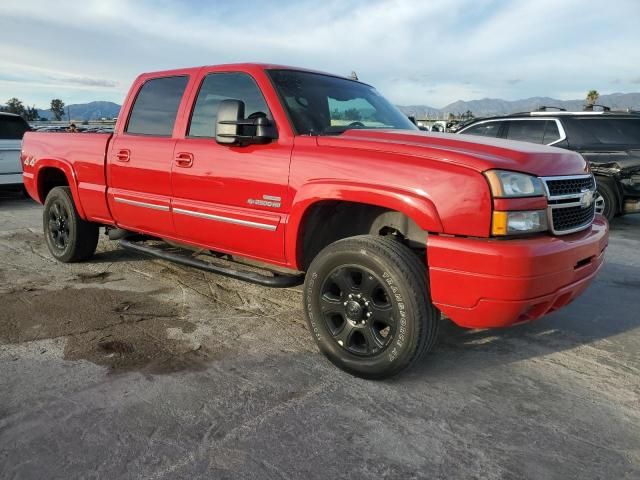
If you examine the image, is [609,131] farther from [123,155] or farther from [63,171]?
[63,171]

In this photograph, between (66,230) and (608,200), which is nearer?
(66,230)

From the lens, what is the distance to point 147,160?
13.4 ft

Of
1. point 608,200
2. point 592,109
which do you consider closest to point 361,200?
point 608,200

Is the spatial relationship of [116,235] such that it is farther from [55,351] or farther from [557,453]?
[557,453]

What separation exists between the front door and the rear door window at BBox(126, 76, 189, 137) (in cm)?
29

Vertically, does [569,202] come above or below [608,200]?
above

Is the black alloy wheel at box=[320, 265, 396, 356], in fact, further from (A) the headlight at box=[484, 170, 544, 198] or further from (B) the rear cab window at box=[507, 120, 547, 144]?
(B) the rear cab window at box=[507, 120, 547, 144]

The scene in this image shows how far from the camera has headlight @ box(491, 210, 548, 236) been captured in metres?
2.47

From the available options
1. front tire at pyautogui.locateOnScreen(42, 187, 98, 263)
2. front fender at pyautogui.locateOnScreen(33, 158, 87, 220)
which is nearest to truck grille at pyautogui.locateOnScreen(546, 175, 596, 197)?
front fender at pyautogui.locateOnScreen(33, 158, 87, 220)

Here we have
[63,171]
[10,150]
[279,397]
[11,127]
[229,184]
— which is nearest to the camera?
[279,397]

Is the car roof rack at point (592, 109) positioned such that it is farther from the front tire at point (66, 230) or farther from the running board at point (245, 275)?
the front tire at point (66, 230)

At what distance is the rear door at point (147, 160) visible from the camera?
401 cm

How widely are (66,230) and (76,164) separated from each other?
85cm

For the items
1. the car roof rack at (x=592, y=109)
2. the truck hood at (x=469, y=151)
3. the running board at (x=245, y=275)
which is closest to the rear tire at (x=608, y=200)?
the car roof rack at (x=592, y=109)
